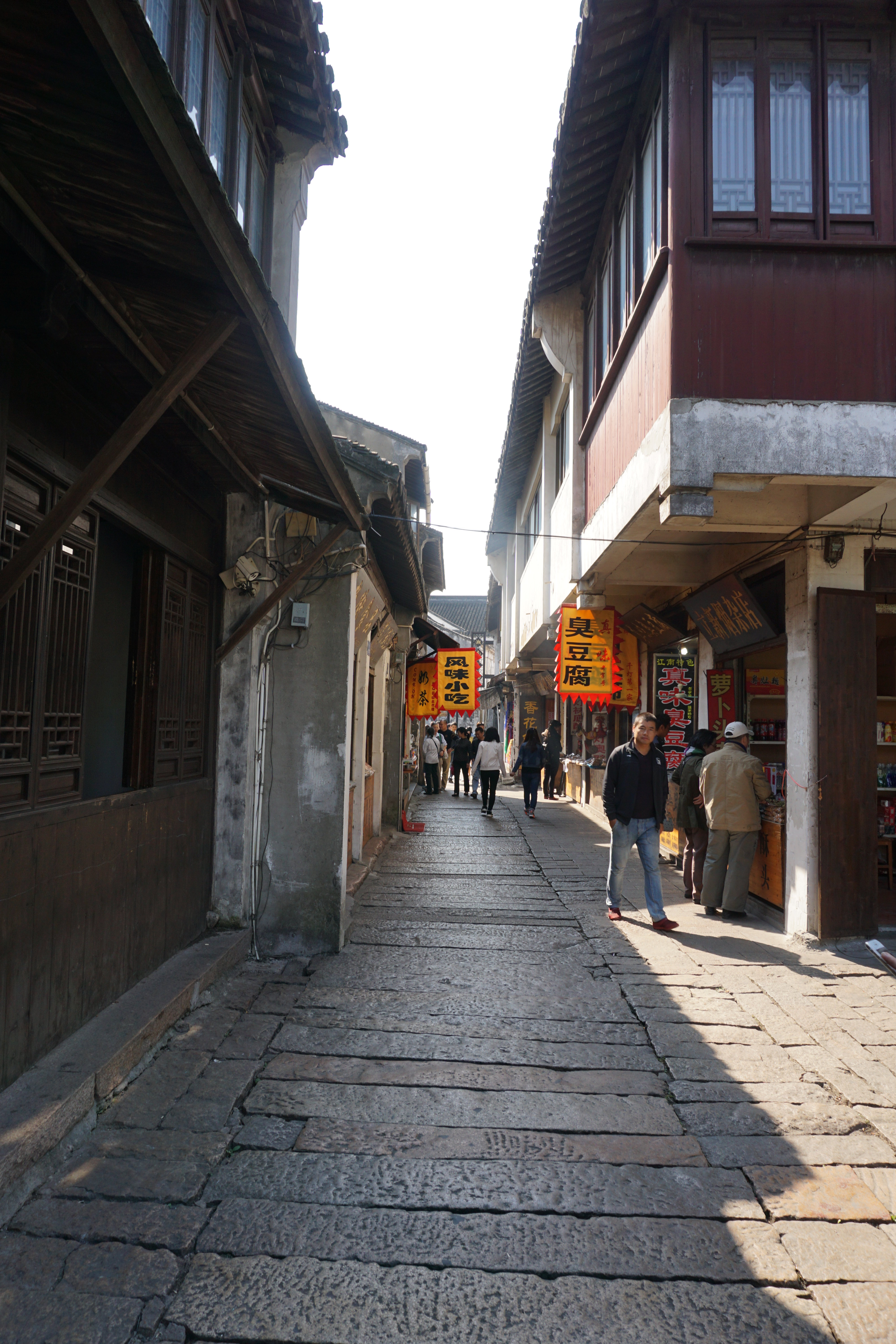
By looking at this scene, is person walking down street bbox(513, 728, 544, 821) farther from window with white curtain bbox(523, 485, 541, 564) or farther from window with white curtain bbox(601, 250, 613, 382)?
window with white curtain bbox(601, 250, 613, 382)

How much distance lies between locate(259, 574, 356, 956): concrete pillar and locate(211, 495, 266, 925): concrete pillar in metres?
0.16

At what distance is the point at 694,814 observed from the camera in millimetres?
9305

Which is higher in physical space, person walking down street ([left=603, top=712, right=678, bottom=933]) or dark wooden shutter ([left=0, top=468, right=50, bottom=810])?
dark wooden shutter ([left=0, top=468, right=50, bottom=810])

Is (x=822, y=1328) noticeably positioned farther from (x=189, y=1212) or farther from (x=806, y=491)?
(x=806, y=491)

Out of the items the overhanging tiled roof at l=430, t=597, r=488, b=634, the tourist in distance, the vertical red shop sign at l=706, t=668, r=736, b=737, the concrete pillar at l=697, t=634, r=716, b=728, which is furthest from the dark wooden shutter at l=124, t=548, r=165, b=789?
the overhanging tiled roof at l=430, t=597, r=488, b=634

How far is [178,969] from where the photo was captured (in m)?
5.72

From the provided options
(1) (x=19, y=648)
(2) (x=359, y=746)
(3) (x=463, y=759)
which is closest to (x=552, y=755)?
(3) (x=463, y=759)

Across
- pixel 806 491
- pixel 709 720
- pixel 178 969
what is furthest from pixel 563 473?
pixel 178 969

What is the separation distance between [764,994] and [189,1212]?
4.36 meters

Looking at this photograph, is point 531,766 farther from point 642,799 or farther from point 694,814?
point 642,799

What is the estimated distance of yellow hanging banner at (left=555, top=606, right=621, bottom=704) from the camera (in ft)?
39.7

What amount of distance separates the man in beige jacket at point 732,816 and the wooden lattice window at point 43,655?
19.7 ft

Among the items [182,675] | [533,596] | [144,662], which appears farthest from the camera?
[533,596]

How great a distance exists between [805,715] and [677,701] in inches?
168
